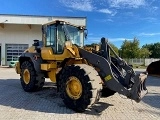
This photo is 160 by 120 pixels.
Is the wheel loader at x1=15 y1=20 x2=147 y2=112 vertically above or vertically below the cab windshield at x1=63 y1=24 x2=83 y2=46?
below

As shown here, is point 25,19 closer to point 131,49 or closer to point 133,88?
point 133,88

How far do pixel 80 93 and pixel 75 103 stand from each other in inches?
13.8

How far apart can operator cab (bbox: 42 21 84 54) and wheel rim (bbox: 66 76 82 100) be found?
159 cm

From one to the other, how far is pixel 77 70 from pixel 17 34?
26.5 metres

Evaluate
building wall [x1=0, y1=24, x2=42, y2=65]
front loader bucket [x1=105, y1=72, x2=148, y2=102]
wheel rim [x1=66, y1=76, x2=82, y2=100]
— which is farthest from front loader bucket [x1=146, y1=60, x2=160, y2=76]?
building wall [x1=0, y1=24, x2=42, y2=65]

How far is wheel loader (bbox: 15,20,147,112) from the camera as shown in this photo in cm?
635

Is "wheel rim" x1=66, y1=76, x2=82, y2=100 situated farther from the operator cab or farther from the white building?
the white building

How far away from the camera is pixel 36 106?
722 cm

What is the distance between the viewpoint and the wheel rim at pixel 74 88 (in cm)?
661

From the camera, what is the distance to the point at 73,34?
337 inches

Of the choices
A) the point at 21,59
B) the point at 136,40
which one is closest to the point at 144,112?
the point at 21,59

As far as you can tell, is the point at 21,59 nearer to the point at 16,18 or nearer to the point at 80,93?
the point at 80,93

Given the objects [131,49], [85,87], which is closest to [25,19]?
[85,87]

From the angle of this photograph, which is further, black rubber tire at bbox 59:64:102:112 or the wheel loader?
the wheel loader
